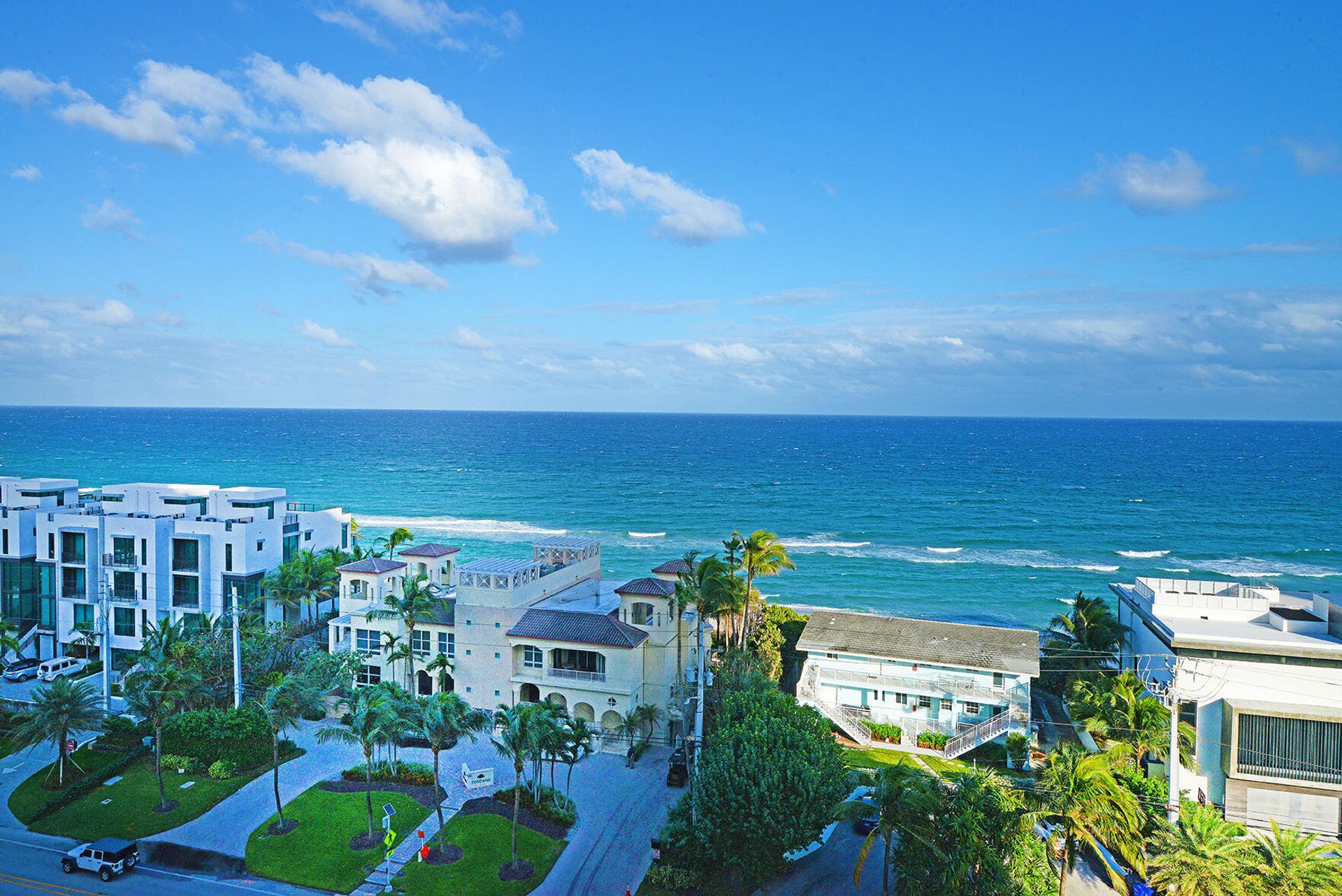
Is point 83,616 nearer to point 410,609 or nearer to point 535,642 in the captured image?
point 410,609

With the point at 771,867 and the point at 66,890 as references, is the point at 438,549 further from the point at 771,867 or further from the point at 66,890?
the point at 771,867

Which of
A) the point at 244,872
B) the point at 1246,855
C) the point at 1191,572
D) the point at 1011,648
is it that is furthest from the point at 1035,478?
the point at 244,872

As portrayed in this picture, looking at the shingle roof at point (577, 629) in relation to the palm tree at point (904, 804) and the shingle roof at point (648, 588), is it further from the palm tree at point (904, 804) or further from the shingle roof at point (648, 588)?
the palm tree at point (904, 804)

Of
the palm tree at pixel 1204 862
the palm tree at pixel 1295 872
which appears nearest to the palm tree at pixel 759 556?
the palm tree at pixel 1204 862

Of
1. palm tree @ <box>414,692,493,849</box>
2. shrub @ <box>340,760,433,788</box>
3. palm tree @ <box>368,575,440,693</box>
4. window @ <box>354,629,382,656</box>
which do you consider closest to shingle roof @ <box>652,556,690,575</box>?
palm tree @ <box>368,575,440,693</box>

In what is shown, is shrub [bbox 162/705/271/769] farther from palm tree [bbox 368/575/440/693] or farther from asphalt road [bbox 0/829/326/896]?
asphalt road [bbox 0/829/326/896]
